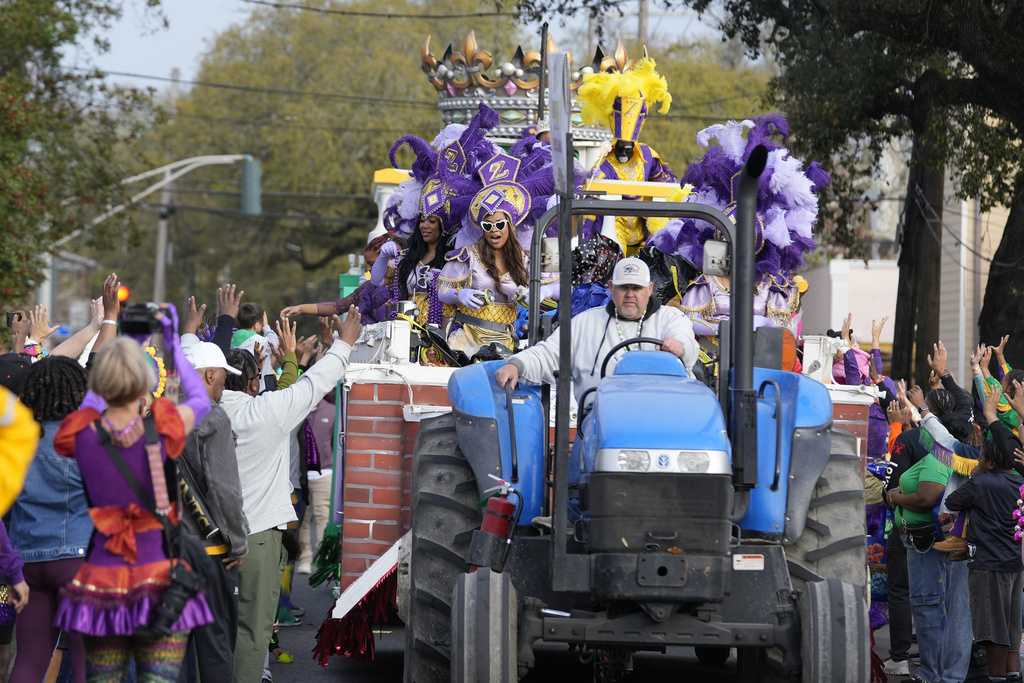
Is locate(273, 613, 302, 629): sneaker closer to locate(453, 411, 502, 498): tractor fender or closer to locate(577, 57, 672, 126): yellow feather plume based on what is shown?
locate(577, 57, 672, 126): yellow feather plume

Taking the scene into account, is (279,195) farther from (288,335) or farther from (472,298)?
(288,335)

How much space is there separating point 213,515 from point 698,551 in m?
2.03

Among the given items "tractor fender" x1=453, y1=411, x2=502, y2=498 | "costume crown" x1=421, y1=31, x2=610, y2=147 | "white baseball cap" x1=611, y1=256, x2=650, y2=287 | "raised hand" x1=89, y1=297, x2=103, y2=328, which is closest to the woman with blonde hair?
"tractor fender" x1=453, y1=411, x2=502, y2=498

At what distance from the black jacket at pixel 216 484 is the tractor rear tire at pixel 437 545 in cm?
80

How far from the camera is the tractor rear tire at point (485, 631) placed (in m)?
6.89

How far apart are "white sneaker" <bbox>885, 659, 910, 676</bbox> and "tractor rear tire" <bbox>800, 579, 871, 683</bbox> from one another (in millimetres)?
4730

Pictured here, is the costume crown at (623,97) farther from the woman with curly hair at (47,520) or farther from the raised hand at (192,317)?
the woman with curly hair at (47,520)

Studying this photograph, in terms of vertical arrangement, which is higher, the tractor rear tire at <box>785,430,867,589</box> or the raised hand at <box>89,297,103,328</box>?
the raised hand at <box>89,297,103,328</box>

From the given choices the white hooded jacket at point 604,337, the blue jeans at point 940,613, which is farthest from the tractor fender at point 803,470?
the blue jeans at point 940,613

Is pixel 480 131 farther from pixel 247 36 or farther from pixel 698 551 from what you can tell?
pixel 247 36

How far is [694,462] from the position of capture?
22.0ft

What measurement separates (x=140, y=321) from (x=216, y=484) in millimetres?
1203

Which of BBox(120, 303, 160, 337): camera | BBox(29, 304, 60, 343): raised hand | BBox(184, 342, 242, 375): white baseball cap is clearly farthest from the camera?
BBox(29, 304, 60, 343): raised hand

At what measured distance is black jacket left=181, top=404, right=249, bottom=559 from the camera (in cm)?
732
